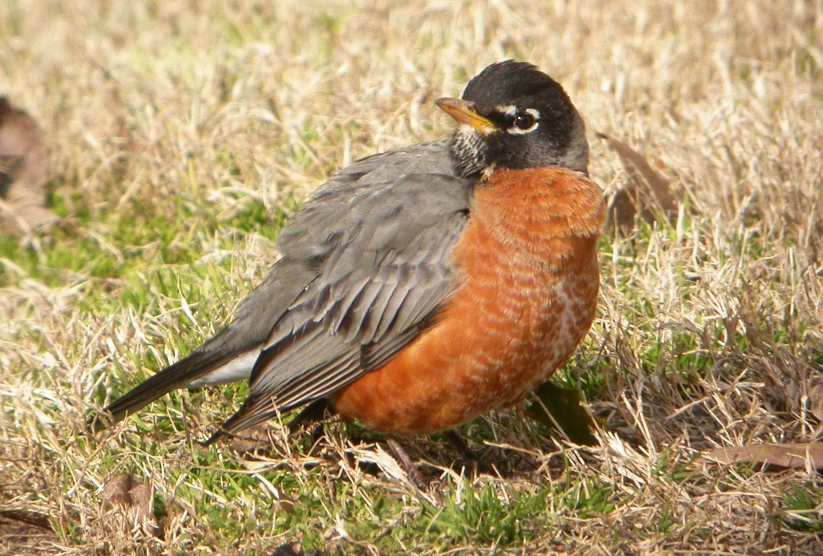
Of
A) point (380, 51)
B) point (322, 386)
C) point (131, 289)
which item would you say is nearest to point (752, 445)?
point (322, 386)

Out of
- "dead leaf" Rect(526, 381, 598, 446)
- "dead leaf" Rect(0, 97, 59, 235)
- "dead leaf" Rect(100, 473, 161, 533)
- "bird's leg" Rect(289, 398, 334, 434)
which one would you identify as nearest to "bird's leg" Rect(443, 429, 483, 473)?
"dead leaf" Rect(526, 381, 598, 446)

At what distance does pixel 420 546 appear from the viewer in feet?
11.5

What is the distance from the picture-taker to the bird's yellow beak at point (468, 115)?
158 inches

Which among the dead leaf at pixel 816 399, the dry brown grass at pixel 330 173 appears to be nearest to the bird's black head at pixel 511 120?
the dry brown grass at pixel 330 173

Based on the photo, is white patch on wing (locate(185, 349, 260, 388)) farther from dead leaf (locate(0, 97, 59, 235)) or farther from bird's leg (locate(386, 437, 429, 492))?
dead leaf (locate(0, 97, 59, 235))

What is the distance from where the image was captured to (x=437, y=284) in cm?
376

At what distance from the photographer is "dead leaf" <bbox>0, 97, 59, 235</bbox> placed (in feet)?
19.0

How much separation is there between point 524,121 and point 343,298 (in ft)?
3.09

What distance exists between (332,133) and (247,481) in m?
2.38

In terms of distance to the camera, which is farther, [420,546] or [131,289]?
[131,289]

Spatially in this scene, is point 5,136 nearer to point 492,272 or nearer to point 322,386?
point 322,386

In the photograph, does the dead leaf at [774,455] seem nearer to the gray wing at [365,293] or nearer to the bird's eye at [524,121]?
the gray wing at [365,293]

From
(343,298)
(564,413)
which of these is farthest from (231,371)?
(564,413)

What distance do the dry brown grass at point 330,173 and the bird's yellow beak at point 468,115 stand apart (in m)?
0.89
